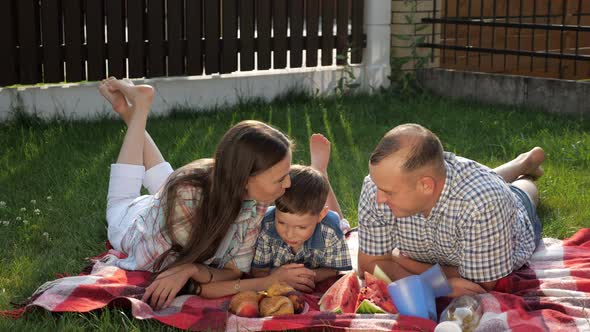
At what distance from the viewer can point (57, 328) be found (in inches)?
137

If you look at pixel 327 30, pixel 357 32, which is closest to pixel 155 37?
pixel 327 30

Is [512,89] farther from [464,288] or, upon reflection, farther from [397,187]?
[397,187]

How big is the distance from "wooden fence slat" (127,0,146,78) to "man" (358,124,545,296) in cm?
424

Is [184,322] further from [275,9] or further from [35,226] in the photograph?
[275,9]

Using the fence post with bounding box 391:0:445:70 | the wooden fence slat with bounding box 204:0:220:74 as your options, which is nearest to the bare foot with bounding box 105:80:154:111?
the wooden fence slat with bounding box 204:0:220:74

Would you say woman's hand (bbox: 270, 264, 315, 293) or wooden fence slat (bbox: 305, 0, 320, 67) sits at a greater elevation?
wooden fence slat (bbox: 305, 0, 320, 67)

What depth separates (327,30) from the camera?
887 cm

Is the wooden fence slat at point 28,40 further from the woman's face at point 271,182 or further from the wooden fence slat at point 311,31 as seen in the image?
the woman's face at point 271,182

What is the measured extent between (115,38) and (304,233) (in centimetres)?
419

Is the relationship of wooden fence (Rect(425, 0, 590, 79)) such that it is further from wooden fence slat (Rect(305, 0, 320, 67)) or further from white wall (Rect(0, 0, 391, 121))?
wooden fence slat (Rect(305, 0, 320, 67))

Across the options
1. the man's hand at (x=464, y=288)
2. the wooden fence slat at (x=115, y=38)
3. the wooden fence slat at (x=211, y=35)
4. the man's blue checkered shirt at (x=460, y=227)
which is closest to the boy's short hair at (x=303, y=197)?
the man's blue checkered shirt at (x=460, y=227)

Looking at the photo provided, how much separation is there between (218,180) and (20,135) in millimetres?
3369

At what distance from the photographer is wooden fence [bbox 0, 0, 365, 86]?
7.26m

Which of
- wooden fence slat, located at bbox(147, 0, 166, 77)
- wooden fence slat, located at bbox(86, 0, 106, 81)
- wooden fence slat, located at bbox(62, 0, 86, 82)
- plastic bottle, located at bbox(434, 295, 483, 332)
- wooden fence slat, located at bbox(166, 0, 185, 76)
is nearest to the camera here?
plastic bottle, located at bbox(434, 295, 483, 332)
